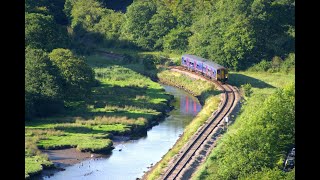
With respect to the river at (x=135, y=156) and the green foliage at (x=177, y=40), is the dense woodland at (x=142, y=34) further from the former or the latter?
the river at (x=135, y=156)

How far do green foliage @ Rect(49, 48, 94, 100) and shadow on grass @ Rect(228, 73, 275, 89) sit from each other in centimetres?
1599

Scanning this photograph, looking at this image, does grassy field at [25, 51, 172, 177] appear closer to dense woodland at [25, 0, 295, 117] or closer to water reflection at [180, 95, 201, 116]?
water reflection at [180, 95, 201, 116]

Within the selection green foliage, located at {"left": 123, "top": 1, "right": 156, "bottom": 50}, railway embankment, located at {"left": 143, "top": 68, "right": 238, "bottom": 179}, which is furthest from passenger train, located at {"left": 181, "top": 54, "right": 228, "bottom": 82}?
green foliage, located at {"left": 123, "top": 1, "right": 156, "bottom": 50}

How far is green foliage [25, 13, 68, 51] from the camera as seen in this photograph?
2537 inches

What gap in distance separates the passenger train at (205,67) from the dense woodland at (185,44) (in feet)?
10.2

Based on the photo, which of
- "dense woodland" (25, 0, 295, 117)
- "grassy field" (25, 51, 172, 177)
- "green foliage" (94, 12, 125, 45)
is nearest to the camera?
"grassy field" (25, 51, 172, 177)

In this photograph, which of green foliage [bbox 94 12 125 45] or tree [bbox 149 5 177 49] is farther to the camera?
green foliage [bbox 94 12 125 45]

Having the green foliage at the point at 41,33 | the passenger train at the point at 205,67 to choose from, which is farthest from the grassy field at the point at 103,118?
the green foliage at the point at 41,33

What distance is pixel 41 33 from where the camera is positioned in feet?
216

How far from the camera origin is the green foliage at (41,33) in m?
64.4

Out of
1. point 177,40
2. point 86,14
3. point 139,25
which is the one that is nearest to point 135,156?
point 177,40

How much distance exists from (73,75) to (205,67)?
16.7 metres
